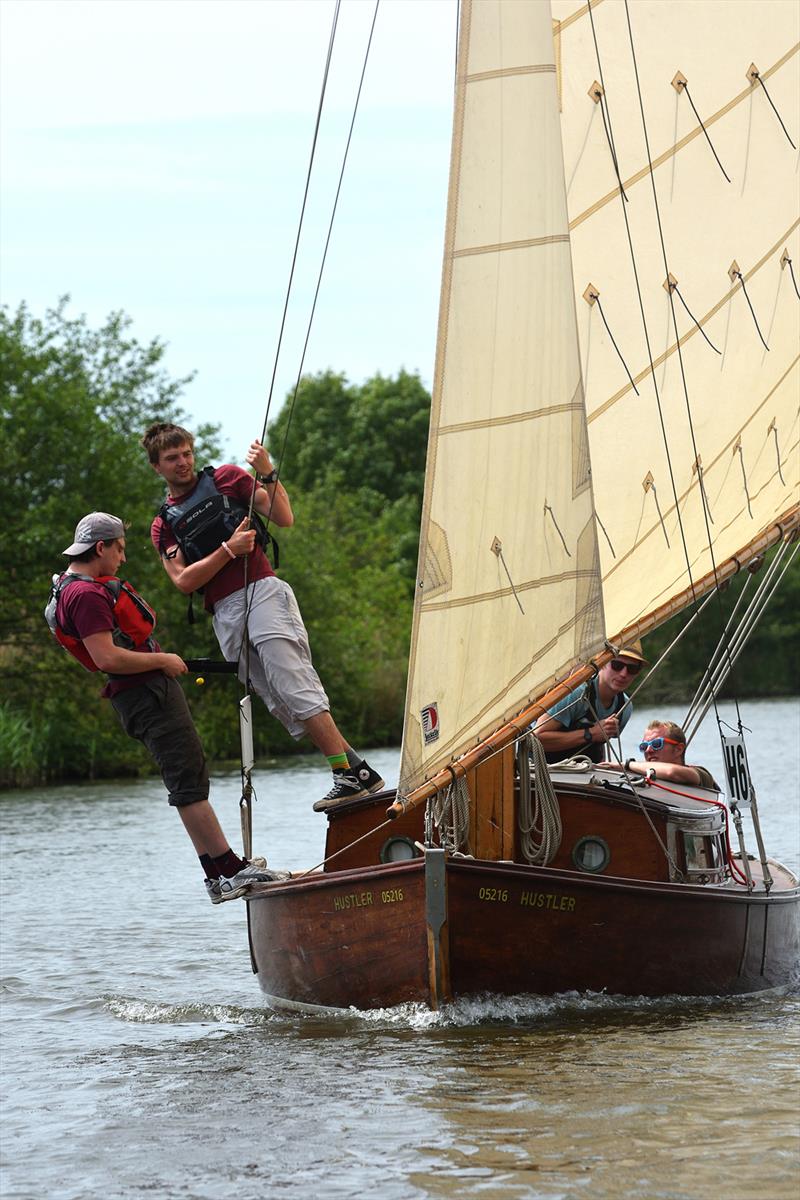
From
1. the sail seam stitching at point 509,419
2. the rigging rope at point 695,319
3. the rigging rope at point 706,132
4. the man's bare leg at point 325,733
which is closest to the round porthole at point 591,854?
the man's bare leg at point 325,733

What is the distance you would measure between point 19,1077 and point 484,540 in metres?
3.53

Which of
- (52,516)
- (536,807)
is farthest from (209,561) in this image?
(52,516)

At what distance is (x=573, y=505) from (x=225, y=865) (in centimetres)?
266

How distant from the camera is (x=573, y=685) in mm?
8938

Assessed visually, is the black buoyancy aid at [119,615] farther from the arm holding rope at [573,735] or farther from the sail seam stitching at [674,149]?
the sail seam stitching at [674,149]

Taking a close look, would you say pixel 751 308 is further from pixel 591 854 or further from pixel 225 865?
pixel 225 865

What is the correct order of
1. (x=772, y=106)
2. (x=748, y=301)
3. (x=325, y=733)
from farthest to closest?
(x=772, y=106)
(x=748, y=301)
(x=325, y=733)

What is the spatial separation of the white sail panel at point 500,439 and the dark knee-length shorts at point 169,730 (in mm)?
1221

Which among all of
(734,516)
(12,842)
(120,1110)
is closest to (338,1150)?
(120,1110)

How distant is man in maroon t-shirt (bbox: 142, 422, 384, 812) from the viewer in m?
9.44

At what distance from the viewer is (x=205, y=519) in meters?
9.51

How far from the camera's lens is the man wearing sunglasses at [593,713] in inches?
420

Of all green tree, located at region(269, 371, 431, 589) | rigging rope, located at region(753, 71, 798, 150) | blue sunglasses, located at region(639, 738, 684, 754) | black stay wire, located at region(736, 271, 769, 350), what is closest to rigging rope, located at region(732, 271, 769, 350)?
black stay wire, located at region(736, 271, 769, 350)

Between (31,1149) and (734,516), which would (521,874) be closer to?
(31,1149)
